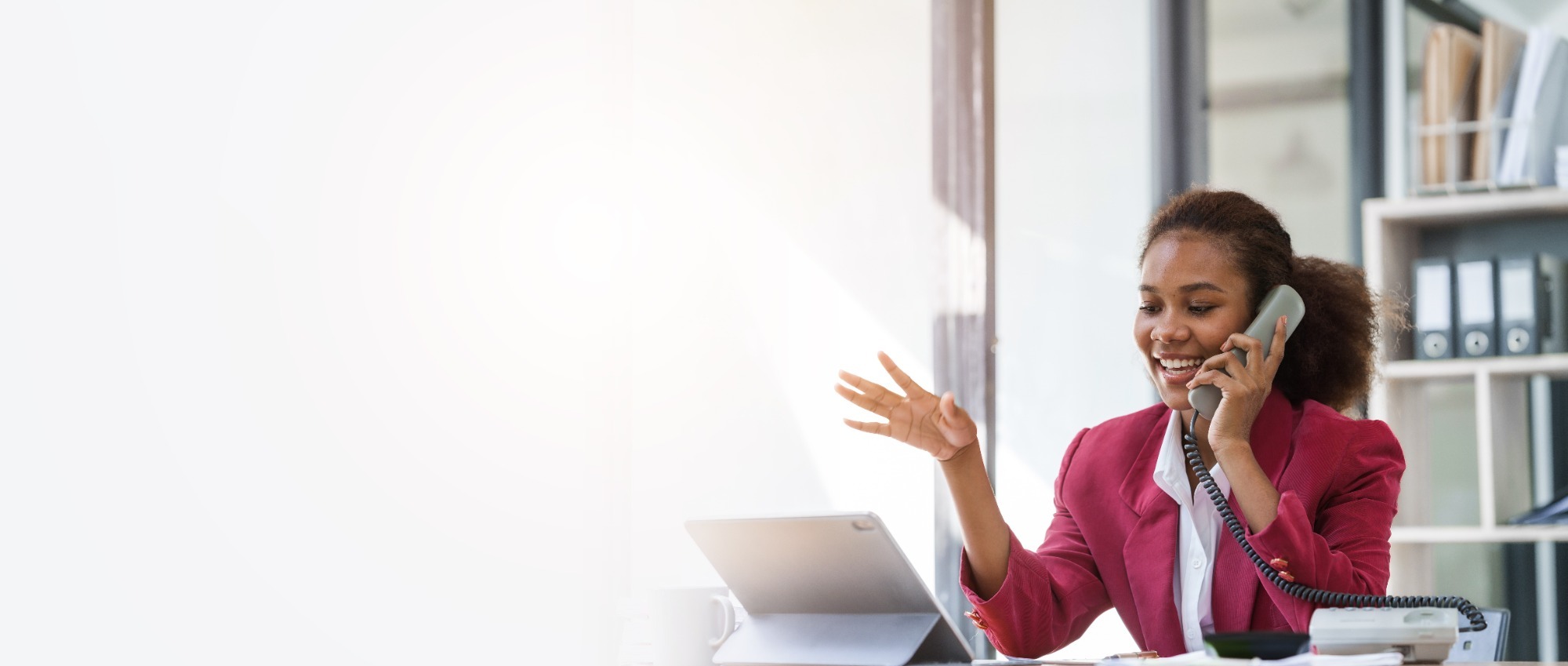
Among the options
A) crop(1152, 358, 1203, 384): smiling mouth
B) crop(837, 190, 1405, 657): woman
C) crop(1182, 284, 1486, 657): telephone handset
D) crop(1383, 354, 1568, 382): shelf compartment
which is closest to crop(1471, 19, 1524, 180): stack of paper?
crop(1383, 354, 1568, 382): shelf compartment

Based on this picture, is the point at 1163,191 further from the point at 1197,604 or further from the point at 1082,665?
the point at 1082,665

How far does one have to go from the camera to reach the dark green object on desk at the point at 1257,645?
1171 mm

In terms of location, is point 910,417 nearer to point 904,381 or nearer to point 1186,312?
point 904,381

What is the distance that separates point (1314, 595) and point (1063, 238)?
77.3 inches

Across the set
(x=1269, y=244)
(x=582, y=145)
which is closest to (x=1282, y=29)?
(x=1269, y=244)

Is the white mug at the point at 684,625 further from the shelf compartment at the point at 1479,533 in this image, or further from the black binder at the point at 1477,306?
the black binder at the point at 1477,306

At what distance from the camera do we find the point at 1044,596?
5.89 ft

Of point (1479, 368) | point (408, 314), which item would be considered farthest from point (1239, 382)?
point (1479, 368)

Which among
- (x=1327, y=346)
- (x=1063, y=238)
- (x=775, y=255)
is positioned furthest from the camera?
(x=1063, y=238)

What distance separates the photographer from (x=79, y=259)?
4.17ft

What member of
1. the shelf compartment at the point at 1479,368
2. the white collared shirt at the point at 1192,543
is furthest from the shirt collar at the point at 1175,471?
the shelf compartment at the point at 1479,368

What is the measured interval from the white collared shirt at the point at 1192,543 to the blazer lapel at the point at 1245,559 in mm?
11

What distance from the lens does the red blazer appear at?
1641mm

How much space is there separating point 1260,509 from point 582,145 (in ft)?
3.37
